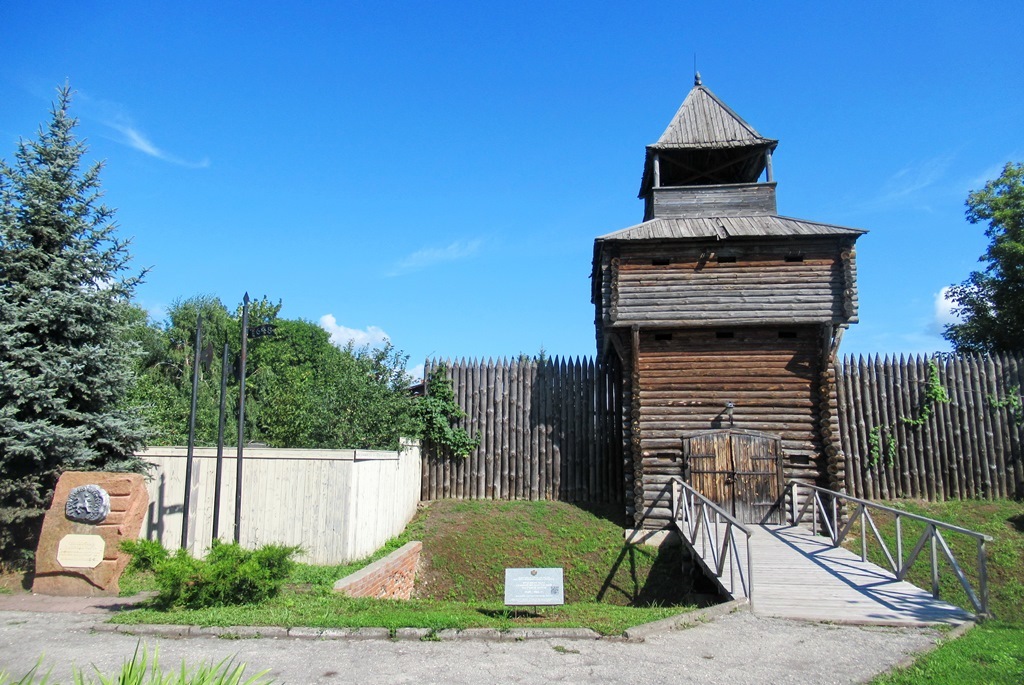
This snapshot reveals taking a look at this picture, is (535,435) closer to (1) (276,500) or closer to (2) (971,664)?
(1) (276,500)

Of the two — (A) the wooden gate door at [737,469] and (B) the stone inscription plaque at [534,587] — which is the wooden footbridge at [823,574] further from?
(B) the stone inscription plaque at [534,587]

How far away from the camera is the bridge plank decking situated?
8141mm

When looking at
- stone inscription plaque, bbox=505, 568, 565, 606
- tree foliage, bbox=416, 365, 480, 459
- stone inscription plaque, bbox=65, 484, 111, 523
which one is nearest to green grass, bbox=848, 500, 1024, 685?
stone inscription plaque, bbox=505, 568, 565, 606

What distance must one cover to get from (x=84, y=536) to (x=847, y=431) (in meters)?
16.2

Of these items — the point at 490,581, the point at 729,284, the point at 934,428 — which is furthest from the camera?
the point at 934,428

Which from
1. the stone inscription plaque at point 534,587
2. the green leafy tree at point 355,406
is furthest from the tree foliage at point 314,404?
the stone inscription plaque at point 534,587

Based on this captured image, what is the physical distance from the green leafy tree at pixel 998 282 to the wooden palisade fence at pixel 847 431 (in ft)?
21.9

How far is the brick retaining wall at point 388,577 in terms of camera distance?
9.90 m

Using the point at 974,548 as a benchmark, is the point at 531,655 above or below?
above

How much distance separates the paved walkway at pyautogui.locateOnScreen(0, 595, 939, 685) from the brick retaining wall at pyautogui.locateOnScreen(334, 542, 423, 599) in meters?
2.94

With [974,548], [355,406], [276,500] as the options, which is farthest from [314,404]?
[974,548]

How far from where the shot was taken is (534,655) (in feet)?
21.3

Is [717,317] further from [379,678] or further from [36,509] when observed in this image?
[36,509]

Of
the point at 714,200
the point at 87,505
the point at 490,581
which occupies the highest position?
the point at 714,200
